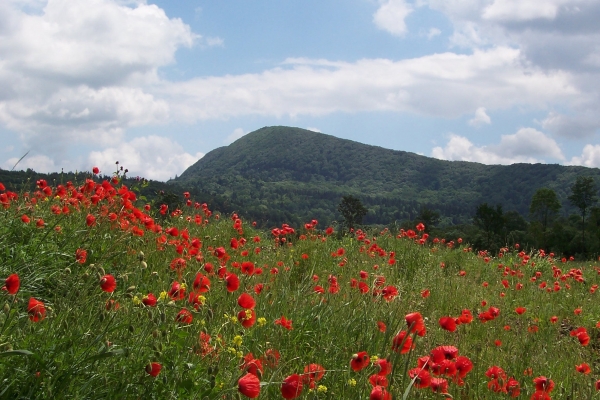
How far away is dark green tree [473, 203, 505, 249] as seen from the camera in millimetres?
36812

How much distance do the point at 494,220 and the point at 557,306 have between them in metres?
32.6

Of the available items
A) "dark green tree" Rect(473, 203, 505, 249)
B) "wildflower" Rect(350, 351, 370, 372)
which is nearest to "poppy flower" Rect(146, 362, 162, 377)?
"wildflower" Rect(350, 351, 370, 372)

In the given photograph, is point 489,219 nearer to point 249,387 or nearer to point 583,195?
point 583,195

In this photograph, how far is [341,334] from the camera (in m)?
3.53

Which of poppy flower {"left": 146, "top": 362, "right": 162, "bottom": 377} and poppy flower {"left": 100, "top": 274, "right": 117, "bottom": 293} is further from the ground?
poppy flower {"left": 100, "top": 274, "right": 117, "bottom": 293}

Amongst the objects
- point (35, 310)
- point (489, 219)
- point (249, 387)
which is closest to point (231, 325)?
point (35, 310)

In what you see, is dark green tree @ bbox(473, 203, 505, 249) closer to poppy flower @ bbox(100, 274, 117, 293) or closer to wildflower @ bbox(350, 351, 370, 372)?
wildflower @ bbox(350, 351, 370, 372)

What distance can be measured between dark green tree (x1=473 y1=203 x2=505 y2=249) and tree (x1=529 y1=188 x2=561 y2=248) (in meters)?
3.19

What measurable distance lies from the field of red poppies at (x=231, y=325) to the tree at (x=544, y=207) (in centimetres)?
3486

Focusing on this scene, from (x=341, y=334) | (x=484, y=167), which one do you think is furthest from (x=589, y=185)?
(x=484, y=167)

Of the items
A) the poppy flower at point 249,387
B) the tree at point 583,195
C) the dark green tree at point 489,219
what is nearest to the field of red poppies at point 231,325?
the poppy flower at point 249,387

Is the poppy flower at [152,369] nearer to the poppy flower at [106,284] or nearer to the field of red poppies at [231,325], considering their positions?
the field of red poppies at [231,325]

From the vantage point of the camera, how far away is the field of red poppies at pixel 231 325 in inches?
81.1

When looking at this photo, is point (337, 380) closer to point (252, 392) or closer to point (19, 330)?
point (252, 392)
